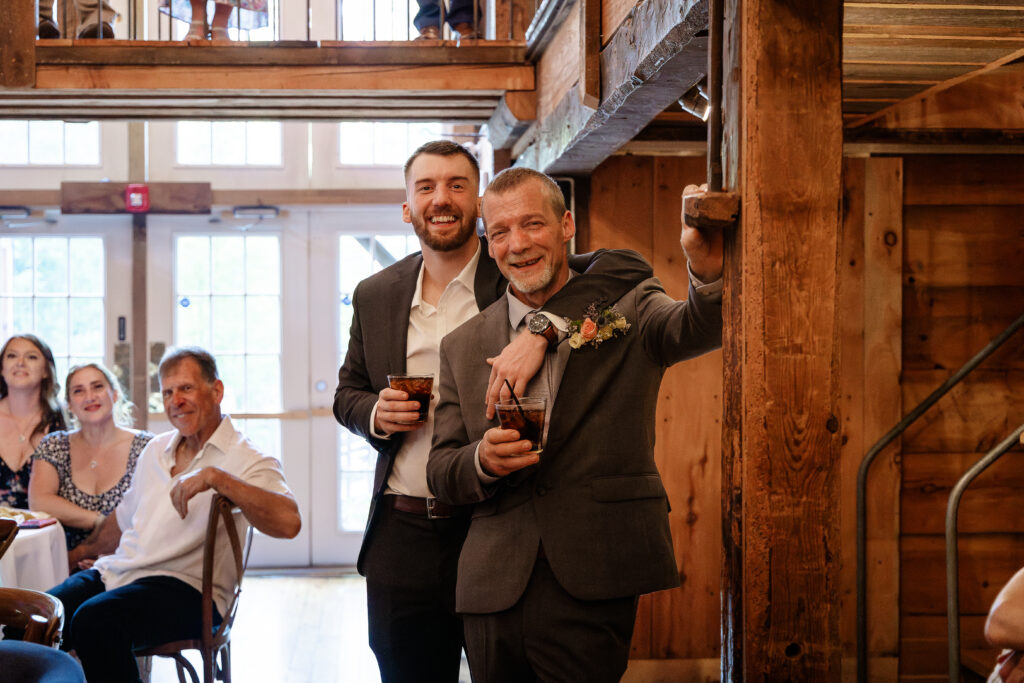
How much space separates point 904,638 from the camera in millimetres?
3773

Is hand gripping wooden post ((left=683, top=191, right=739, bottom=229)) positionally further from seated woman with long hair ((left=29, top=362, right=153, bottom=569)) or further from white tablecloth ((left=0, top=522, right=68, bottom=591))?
seated woman with long hair ((left=29, top=362, right=153, bottom=569))

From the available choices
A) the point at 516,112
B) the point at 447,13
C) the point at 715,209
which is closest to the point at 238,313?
the point at 447,13

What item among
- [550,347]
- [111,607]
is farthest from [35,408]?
[550,347]

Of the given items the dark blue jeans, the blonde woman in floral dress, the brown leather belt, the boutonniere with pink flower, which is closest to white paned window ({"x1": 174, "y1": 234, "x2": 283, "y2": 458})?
the blonde woman in floral dress

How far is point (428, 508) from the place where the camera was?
2248 millimetres

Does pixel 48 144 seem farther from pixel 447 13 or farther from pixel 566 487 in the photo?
pixel 566 487

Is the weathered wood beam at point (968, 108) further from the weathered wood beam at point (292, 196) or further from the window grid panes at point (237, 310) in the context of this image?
the window grid panes at point (237, 310)

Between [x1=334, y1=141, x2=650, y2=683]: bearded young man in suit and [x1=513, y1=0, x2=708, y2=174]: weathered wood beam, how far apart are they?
0.48 m

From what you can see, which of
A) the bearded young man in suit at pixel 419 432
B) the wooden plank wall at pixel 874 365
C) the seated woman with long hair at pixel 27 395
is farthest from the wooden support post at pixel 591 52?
the seated woman with long hair at pixel 27 395

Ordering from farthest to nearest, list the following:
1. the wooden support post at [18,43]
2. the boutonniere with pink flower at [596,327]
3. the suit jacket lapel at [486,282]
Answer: the wooden support post at [18,43], the suit jacket lapel at [486,282], the boutonniere with pink flower at [596,327]

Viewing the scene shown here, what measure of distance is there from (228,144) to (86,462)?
2.89 meters

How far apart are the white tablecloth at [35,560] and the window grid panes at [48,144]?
3.39 meters

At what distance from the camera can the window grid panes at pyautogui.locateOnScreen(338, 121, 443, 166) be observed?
6.20 meters

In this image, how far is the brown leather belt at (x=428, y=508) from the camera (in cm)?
224
